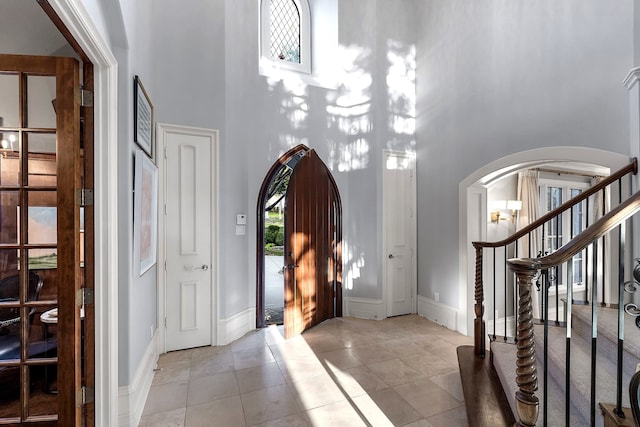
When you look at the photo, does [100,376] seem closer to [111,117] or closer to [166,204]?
[111,117]

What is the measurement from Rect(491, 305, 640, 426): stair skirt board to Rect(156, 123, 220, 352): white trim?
2.77 metres

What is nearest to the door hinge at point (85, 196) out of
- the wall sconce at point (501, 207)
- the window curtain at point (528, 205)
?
the wall sconce at point (501, 207)

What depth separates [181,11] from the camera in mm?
3221

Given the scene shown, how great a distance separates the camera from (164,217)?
324cm

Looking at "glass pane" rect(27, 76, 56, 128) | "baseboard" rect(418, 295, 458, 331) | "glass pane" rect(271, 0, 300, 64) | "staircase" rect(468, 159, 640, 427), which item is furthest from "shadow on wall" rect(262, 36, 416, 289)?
"glass pane" rect(27, 76, 56, 128)

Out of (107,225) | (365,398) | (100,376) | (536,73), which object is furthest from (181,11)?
(365,398)

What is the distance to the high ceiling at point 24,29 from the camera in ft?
6.88

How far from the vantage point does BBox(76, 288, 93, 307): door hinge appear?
1807 mm

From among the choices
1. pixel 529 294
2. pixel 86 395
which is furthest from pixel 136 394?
pixel 529 294

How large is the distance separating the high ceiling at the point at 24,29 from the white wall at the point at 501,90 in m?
4.03

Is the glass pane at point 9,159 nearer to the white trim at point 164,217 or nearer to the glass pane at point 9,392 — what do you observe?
the glass pane at point 9,392

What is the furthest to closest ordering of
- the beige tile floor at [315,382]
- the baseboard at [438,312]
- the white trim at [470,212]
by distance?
the baseboard at [438,312] < the white trim at [470,212] < the beige tile floor at [315,382]

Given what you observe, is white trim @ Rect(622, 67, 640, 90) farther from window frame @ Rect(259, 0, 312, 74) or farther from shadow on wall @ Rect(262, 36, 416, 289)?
window frame @ Rect(259, 0, 312, 74)

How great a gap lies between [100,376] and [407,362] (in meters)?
2.53
